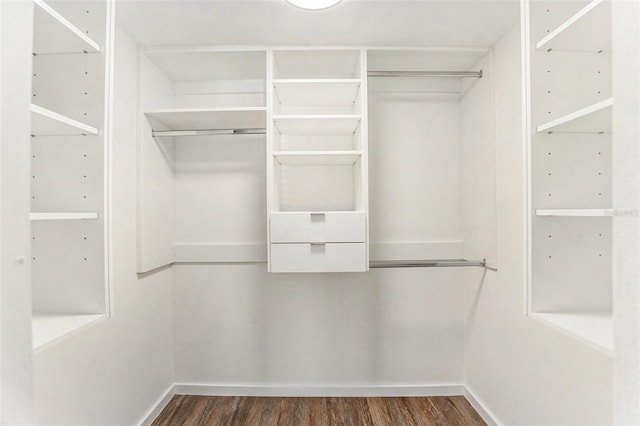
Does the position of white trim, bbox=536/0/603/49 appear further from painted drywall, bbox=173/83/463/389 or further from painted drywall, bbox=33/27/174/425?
painted drywall, bbox=33/27/174/425

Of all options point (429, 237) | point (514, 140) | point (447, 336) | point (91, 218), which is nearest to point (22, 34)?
point (91, 218)

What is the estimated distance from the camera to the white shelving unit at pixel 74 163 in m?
1.15

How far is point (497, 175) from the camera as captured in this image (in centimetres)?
196

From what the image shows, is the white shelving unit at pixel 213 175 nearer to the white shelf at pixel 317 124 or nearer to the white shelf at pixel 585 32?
the white shelf at pixel 317 124

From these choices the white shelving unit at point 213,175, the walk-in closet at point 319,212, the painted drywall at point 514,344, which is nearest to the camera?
the walk-in closet at point 319,212

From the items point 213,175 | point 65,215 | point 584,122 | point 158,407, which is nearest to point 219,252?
point 213,175

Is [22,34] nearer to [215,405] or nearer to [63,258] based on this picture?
[63,258]

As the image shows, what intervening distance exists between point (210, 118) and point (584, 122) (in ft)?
6.07

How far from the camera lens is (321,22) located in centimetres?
172

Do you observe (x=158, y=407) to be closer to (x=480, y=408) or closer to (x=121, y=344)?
(x=121, y=344)

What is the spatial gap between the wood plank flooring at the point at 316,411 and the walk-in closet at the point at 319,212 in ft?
0.06

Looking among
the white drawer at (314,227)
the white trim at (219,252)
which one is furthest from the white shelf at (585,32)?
the white trim at (219,252)

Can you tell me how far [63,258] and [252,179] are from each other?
1279 millimetres

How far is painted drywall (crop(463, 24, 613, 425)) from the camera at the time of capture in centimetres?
132
